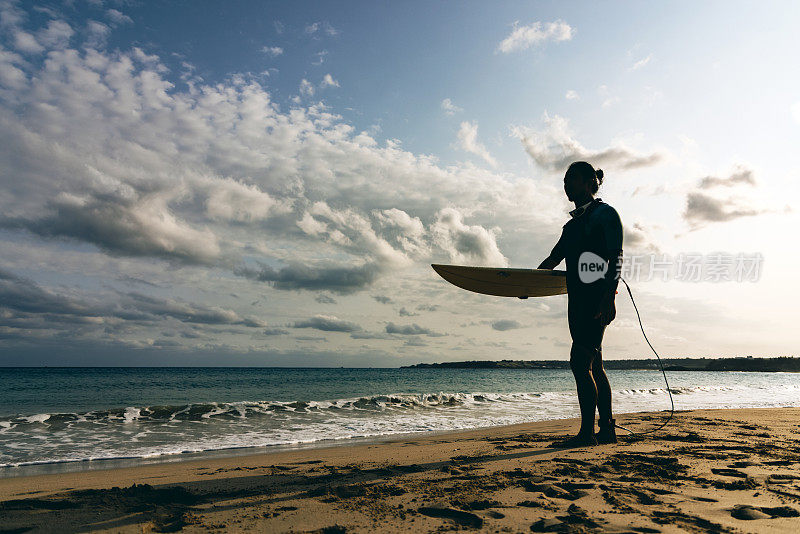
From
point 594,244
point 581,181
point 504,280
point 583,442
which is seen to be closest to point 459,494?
point 583,442

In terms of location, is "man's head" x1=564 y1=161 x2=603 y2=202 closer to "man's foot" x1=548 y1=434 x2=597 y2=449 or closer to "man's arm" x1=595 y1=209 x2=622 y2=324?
"man's arm" x1=595 y1=209 x2=622 y2=324

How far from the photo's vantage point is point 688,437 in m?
5.02

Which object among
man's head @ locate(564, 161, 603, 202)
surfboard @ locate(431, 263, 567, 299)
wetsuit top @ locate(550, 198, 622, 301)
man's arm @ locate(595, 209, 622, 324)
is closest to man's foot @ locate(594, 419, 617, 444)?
man's arm @ locate(595, 209, 622, 324)

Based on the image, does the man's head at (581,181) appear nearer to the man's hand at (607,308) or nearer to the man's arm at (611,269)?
the man's arm at (611,269)

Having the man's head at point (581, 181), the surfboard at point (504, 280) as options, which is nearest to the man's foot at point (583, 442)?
the surfboard at point (504, 280)

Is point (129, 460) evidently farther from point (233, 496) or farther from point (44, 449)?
point (233, 496)

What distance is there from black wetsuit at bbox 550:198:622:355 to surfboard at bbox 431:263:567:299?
557 mm

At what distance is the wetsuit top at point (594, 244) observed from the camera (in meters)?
4.07

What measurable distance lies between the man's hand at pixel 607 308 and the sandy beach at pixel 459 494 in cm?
121

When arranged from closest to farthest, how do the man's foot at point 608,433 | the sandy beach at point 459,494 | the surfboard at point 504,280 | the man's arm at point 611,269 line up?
the sandy beach at point 459,494 < the man's arm at point 611,269 < the man's foot at point 608,433 < the surfboard at point 504,280

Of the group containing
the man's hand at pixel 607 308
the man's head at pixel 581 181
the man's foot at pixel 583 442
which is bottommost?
the man's foot at pixel 583 442

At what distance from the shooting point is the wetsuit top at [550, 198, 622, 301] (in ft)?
13.4

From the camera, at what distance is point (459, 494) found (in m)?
2.68

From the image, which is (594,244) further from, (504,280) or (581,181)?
(504,280)
